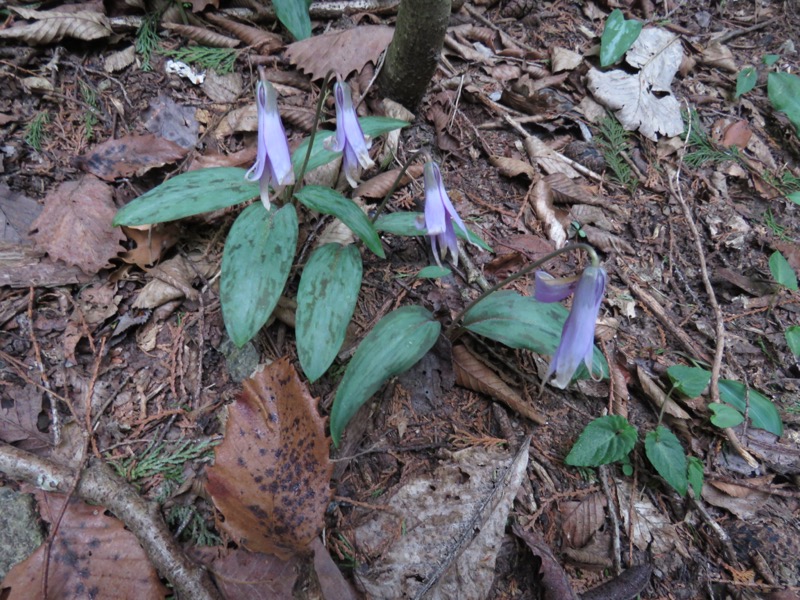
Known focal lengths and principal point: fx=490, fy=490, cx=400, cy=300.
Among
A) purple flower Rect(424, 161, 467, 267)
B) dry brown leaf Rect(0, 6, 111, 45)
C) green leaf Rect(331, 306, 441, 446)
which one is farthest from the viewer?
dry brown leaf Rect(0, 6, 111, 45)

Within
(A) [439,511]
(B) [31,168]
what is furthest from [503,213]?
(B) [31,168]

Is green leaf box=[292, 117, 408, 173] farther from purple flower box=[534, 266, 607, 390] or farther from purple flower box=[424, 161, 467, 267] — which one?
purple flower box=[534, 266, 607, 390]

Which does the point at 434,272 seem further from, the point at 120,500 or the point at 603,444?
the point at 120,500

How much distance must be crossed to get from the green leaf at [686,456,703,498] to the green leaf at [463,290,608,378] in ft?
1.64

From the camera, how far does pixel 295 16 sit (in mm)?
2740

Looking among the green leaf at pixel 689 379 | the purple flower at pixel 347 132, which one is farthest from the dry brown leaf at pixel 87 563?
the green leaf at pixel 689 379

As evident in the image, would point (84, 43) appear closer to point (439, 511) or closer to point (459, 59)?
point (459, 59)

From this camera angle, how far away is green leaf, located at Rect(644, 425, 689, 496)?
1834mm

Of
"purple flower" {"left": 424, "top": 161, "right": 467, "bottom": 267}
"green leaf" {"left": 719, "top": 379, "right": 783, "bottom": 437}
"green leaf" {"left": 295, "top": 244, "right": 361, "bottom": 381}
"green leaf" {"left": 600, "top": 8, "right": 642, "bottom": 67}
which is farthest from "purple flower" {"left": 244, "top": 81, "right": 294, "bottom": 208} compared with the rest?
"green leaf" {"left": 600, "top": 8, "right": 642, "bottom": 67}

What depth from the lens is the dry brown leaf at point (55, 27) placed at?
96.4 inches

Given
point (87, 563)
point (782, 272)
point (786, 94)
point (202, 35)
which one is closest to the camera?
point (87, 563)

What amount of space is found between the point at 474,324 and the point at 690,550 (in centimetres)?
116

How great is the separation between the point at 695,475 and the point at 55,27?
3586 mm

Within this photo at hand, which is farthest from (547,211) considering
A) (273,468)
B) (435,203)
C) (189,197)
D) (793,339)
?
(273,468)
